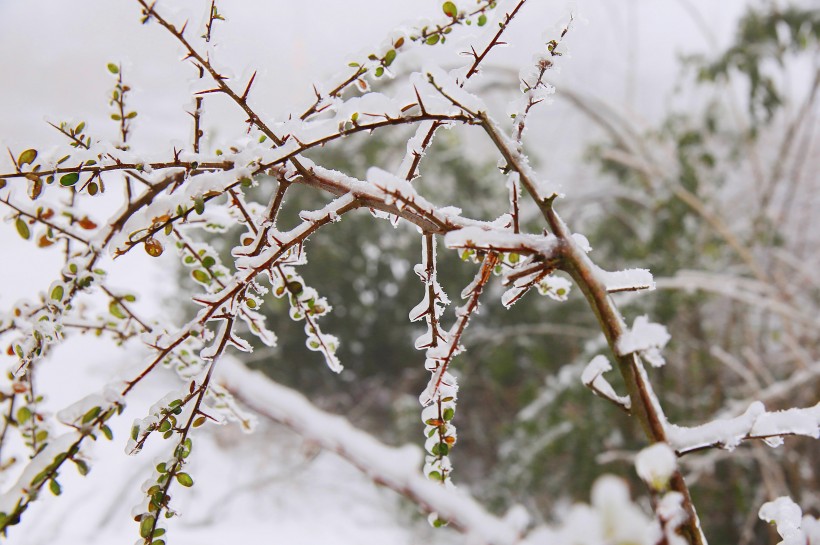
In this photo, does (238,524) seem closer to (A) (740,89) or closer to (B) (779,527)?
(B) (779,527)

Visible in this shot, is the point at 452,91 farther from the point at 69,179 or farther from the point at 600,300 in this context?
the point at 69,179

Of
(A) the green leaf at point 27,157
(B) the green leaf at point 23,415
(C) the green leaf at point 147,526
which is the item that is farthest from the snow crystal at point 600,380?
(B) the green leaf at point 23,415

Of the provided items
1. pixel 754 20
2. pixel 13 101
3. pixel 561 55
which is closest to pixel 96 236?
pixel 561 55

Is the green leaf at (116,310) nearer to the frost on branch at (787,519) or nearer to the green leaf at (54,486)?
the green leaf at (54,486)

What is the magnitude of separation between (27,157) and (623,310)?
227 centimetres

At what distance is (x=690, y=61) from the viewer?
2.79 meters

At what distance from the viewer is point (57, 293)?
407 mm

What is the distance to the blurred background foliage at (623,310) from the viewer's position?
219 cm

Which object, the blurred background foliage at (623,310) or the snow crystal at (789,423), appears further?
the blurred background foliage at (623,310)

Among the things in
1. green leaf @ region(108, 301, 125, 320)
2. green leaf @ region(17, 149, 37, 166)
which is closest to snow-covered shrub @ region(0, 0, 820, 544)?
green leaf @ region(17, 149, 37, 166)

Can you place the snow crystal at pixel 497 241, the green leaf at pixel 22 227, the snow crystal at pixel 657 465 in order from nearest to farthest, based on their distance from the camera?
the snow crystal at pixel 657 465, the snow crystal at pixel 497 241, the green leaf at pixel 22 227

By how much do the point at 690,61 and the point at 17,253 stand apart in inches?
165

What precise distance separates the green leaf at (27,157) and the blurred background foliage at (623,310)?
1.61 metres

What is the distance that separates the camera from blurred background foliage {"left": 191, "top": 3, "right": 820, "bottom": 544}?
7.19ft
